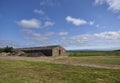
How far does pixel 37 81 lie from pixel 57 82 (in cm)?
134

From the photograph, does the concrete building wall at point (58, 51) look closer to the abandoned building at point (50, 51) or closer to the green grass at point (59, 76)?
the abandoned building at point (50, 51)

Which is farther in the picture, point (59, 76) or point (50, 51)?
point (50, 51)

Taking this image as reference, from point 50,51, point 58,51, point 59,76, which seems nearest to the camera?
point 59,76

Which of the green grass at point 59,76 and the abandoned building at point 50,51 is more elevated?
the abandoned building at point 50,51

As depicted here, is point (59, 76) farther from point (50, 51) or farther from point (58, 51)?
point (58, 51)

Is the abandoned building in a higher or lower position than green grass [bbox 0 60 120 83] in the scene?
higher

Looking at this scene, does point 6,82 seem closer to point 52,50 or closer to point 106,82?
point 106,82

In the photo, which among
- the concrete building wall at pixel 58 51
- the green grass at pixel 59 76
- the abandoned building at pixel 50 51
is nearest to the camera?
the green grass at pixel 59 76

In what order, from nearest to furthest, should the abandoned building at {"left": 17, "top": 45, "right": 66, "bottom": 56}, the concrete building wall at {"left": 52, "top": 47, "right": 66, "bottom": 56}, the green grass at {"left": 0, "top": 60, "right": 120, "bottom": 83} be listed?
the green grass at {"left": 0, "top": 60, "right": 120, "bottom": 83}, the abandoned building at {"left": 17, "top": 45, "right": 66, "bottom": 56}, the concrete building wall at {"left": 52, "top": 47, "right": 66, "bottom": 56}

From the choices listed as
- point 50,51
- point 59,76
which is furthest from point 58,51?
point 59,76

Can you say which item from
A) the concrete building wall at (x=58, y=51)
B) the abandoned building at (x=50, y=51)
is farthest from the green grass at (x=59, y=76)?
the concrete building wall at (x=58, y=51)

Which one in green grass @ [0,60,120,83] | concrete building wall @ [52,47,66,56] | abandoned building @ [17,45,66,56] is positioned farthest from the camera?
concrete building wall @ [52,47,66,56]

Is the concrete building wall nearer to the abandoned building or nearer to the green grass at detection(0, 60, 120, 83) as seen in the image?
the abandoned building

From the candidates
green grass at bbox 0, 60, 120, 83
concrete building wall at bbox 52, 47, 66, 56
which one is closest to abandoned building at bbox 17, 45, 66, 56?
concrete building wall at bbox 52, 47, 66, 56
